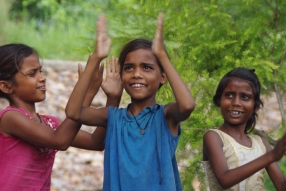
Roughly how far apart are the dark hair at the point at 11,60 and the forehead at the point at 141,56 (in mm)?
596

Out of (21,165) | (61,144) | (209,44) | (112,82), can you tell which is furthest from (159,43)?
(209,44)

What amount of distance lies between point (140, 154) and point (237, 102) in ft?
2.59

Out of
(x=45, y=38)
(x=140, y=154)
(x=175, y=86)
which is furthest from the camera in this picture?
(x=45, y=38)

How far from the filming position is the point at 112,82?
12.0ft

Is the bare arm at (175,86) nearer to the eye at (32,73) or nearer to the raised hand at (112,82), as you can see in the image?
the raised hand at (112,82)

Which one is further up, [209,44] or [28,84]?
[209,44]

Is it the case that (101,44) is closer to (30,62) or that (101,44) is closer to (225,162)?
(30,62)

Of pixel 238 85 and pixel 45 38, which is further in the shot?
pixel 45 38

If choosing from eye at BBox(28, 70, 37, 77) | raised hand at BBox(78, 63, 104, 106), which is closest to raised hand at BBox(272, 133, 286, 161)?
raised hand at BBox(78, 63, 104, 106)

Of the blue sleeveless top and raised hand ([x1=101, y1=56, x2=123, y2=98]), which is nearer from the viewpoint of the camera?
the blue sleeveless top

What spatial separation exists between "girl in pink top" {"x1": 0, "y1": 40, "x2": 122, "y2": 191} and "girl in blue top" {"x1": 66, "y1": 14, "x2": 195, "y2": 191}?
Result: 0.16 meters

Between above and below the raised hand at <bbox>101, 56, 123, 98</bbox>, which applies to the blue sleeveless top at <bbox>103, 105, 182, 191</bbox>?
below

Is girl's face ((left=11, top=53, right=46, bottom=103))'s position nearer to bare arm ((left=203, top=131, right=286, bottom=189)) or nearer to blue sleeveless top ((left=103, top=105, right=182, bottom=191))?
blue sleeveless top ((left=103, top=105, right=182, bottom=191))

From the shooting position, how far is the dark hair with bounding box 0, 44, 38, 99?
3650mm
